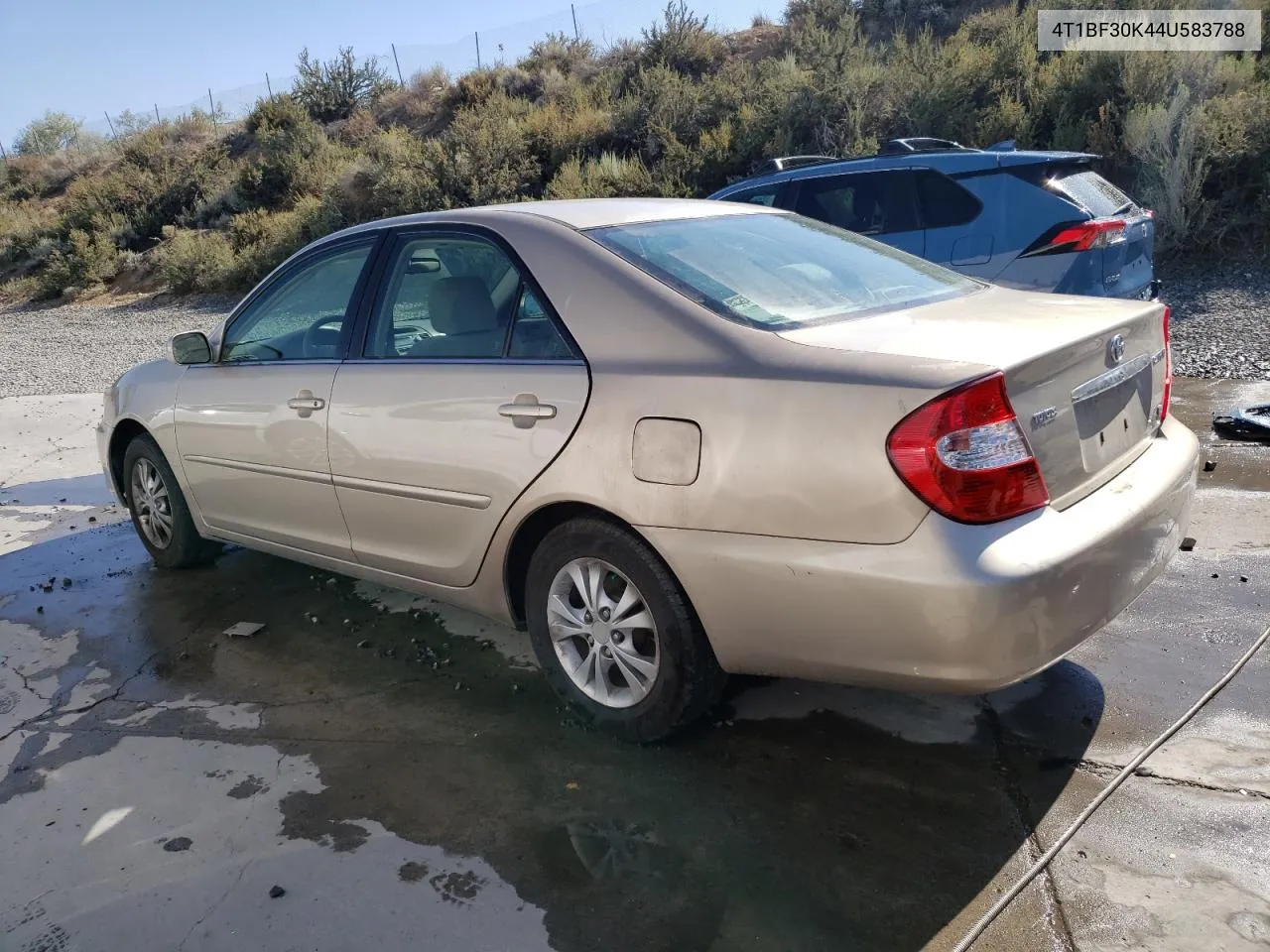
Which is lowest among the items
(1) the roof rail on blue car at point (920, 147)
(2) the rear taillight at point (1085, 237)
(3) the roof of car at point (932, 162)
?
(2) the rear taillight at point (1085, 237)

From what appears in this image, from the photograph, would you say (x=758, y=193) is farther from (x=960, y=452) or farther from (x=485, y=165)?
(x=485, y=165)

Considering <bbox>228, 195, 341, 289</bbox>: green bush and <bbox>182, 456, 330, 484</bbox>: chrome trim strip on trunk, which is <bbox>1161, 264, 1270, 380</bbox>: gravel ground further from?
<bbox>228, 195, 341, 289</bbox>: green bush

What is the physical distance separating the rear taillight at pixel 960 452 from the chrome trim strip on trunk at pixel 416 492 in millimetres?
1463

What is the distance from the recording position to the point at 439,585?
12.3ft

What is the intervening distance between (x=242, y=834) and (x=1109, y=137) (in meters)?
12.8

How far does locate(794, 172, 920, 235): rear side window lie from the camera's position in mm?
7695

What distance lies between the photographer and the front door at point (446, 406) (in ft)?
10.8

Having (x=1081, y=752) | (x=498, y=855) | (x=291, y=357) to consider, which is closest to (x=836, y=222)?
(x=291, y=357)

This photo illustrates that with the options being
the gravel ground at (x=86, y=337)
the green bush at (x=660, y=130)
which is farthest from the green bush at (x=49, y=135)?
the gravel ground at (x=86, y=337)

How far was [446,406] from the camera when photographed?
139 inches

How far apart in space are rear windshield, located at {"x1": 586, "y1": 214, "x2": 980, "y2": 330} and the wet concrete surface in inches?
53.1

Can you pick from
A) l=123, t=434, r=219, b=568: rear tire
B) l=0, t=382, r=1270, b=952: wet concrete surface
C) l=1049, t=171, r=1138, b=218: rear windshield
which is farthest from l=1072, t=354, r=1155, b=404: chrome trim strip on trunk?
l=123, t=434, r=219, b=568: rear tire

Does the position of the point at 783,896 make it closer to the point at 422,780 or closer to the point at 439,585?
the point at 422,780

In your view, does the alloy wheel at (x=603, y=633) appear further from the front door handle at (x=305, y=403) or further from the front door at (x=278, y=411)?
the front door handle at (x=305, y=403)
